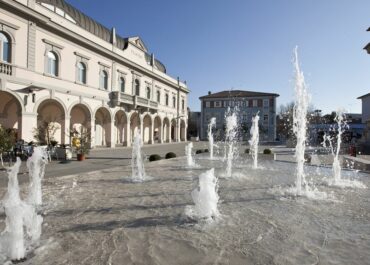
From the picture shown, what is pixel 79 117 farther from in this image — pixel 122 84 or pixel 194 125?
pixel 194 125

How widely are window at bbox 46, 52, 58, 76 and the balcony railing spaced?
3690mm

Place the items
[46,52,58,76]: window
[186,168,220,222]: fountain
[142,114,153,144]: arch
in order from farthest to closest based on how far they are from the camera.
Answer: [142,114,153,144]: arch, [46,52,58,76]: window, [186,168,220,222]: fountain

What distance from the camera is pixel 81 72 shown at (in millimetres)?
25516

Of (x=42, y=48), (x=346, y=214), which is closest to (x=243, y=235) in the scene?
(x=346, y=214)

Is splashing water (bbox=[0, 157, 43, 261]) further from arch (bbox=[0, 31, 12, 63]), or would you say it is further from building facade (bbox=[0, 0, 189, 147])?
arch (bbox=[0, 31, 12, 63])

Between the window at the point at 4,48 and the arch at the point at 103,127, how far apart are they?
1139cm

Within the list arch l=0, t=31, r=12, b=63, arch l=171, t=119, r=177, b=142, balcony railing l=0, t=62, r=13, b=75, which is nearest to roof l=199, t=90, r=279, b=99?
arch l=171, t=119, r=177, b=142

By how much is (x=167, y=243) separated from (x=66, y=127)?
2090 centimetres

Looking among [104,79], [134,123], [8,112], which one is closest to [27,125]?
[8,112]

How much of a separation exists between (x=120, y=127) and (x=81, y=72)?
9.91 metres

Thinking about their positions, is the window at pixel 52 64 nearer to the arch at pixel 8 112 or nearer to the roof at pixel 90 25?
the arch at pixel 8 112

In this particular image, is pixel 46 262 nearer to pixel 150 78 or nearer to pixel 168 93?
pixel 150 78

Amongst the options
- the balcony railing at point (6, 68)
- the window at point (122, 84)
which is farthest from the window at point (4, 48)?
the window at point (122, 84)

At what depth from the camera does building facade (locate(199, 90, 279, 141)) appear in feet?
221
